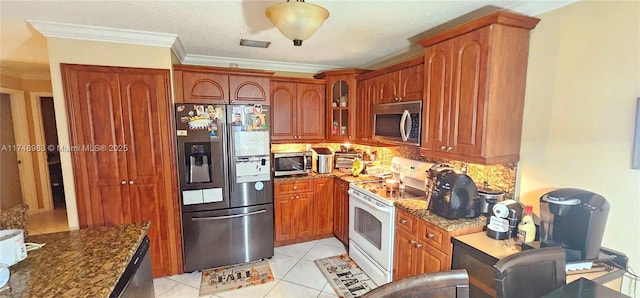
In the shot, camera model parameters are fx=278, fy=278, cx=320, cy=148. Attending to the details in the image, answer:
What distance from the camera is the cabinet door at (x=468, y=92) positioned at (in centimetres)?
187

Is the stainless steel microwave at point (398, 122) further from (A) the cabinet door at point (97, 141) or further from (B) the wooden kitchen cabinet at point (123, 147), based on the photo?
(A) the cabinet door at point (97, 141)

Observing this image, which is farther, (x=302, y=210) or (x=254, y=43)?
(x=302, y=210)

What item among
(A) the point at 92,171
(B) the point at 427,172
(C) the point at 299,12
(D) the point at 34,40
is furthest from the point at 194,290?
(D) the point at 34,40

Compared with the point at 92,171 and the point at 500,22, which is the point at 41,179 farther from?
the point at 500,22

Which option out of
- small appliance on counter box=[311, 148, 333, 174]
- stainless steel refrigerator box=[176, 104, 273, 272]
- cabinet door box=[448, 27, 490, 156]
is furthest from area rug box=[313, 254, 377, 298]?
cabinet door box=[448, 27, 490, 156]

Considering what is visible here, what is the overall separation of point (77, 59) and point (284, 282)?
108 inches

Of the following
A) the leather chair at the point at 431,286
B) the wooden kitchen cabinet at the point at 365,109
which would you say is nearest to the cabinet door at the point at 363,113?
the wooden kitchen cabinet at the point at 365,109

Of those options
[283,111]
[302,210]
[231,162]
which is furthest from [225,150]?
[302,210]

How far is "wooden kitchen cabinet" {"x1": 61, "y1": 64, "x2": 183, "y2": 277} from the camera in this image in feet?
8.09

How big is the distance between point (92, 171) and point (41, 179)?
Answer: 3459 millimetres

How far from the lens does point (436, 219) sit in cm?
202

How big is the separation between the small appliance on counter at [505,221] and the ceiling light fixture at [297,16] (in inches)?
Answer: 64.5

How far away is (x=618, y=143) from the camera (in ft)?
5.03

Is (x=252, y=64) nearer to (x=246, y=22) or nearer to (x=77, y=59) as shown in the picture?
(x=246, y=22)
